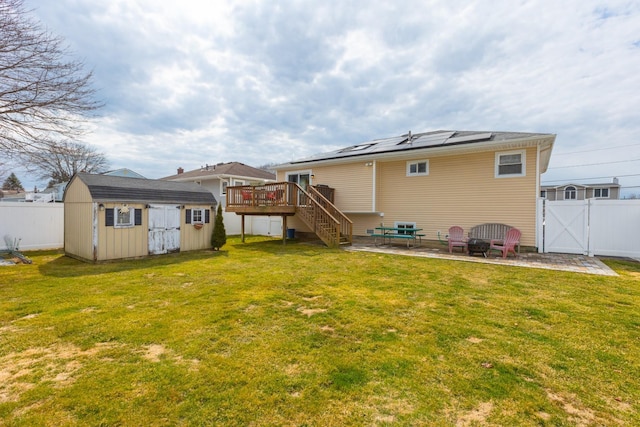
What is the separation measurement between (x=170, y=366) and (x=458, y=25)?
11.1 m

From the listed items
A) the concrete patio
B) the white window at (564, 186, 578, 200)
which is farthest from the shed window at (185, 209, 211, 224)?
the white window at (564, 186, 578, 200)

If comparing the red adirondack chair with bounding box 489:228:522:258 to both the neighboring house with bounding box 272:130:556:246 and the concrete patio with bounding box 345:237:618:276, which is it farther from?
the neighboring house with bounding box 272:130:556:246

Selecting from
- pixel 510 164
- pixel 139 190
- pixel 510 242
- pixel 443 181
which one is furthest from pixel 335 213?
pixel 139 190

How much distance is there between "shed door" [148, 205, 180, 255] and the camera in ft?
31.2

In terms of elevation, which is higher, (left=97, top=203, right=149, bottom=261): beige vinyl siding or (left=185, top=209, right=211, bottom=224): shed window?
(left=185, top=209, right=211, bottom=224): shed window

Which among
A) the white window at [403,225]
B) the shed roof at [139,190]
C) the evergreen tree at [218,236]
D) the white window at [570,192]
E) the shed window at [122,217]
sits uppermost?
the white window at [570,192]

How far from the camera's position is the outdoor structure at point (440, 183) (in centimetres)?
998

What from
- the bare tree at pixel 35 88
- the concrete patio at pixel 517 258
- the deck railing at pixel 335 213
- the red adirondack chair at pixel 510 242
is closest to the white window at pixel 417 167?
the concrete patio at pixel 517 258

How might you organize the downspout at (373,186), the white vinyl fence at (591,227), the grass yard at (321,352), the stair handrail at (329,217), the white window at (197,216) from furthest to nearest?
the downspout at (373,186)
the stair handrail at (329,217)
the white window at (197,216)
the white vinyl fence at (591,227)
the grass yard at (321,352)

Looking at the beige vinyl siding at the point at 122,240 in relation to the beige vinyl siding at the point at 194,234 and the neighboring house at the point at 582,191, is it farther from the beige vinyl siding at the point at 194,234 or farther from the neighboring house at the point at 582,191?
the neighboring house at the point at 582,191

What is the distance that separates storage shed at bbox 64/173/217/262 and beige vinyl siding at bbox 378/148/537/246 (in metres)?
8.03

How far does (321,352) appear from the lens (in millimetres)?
3080

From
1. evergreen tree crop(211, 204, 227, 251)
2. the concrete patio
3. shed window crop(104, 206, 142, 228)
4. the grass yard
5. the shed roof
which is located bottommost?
the grass yard

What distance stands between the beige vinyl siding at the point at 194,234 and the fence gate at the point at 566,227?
1227cm
